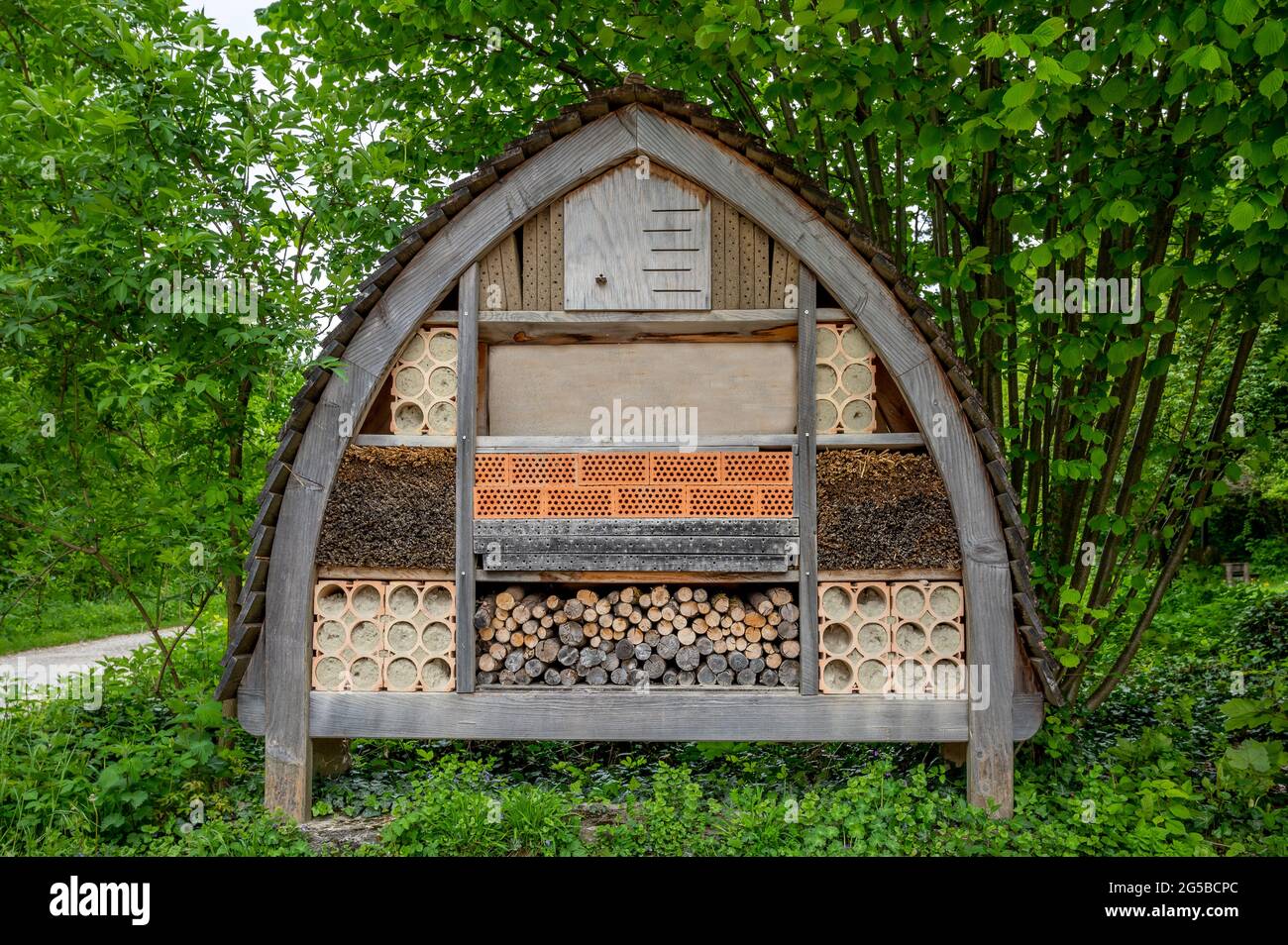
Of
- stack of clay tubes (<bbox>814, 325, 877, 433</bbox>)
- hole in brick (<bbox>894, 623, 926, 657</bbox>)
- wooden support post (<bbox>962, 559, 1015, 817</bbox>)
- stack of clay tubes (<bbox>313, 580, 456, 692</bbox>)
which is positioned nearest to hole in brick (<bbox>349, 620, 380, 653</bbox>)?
stack of clay tubes (<bbox>313, 580, 456, 692</bbox>)

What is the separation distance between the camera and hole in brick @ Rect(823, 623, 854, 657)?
5000mm

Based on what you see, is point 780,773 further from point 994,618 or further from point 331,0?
point 331,0

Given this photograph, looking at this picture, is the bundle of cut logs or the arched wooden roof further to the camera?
the bundle of cut logs

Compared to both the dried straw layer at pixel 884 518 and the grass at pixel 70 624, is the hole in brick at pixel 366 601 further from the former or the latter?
the grass at pixel 70 624

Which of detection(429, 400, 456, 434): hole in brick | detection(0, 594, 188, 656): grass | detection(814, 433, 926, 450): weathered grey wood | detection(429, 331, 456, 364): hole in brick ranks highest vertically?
detection(429, 331, 456, 364): hole in brick

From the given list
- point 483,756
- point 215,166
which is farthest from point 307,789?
point 215,166

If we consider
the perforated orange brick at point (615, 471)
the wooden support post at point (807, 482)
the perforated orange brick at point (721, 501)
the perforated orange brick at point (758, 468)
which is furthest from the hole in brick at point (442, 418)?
the wooden support post at point (807, 482)

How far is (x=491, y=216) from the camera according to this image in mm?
5004

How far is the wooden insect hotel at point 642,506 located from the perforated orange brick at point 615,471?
13mm

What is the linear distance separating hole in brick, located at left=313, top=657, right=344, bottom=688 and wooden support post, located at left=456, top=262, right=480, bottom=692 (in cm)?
70

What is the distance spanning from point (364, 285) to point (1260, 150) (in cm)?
453

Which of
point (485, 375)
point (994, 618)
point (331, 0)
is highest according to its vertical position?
point (331, 0)

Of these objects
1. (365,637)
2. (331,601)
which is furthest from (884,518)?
(331,601)

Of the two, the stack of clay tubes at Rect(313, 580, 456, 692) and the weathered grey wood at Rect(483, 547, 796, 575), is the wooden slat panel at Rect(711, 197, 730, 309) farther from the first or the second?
the stack of clay tubes at Rect(313, 580, 456, 692)
